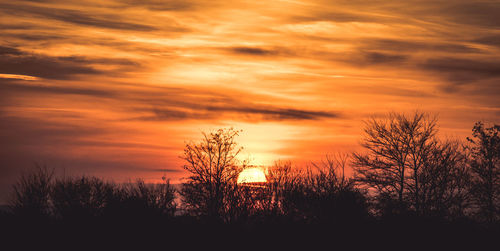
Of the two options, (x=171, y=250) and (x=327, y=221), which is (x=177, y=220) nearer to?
(x=171, y=250)

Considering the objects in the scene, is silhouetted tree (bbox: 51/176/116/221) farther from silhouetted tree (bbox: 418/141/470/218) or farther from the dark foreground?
silhouetted tree (bbox: 418/141/470/218)

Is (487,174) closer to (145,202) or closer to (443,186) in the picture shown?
(443,186)

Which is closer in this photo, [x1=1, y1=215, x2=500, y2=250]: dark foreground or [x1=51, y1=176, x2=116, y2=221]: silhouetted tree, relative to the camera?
[x1=1, y1=215, x2=500, y2=250]: dark foreground

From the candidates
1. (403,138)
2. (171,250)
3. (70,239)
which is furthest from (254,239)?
(403,138)

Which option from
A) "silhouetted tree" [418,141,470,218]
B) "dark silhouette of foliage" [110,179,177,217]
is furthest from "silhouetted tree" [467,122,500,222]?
"dark silhouette of foliage" [110,179,177,217]

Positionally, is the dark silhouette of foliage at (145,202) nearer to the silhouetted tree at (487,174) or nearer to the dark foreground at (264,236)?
the dark foreground at (264,236)

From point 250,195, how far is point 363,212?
15.1m

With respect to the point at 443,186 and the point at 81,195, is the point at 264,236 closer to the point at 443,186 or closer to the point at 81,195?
the point at 443,186

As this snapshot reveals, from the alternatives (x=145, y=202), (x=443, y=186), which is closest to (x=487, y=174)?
(x=443, y=186)

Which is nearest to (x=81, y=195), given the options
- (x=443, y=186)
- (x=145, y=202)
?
(x=145, y=202)

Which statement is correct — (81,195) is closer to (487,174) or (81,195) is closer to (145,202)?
(145,202)

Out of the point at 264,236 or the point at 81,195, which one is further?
the point at 81,195

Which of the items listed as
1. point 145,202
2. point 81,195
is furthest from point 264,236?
point 81,195

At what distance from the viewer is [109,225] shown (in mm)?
43531
